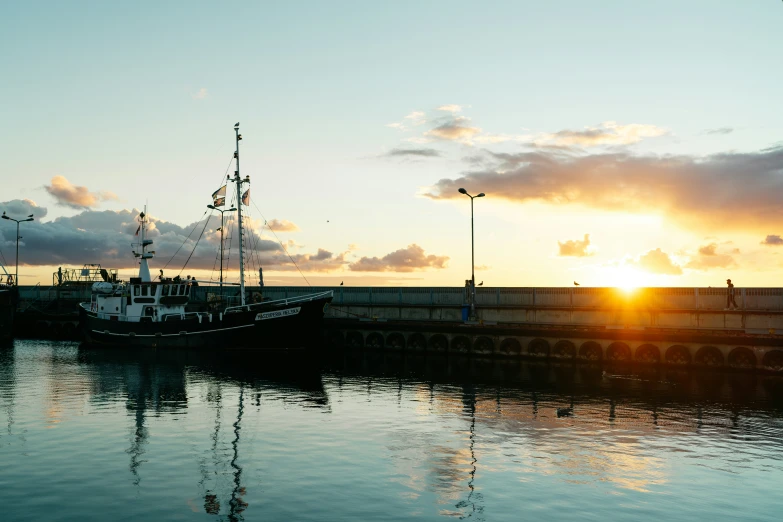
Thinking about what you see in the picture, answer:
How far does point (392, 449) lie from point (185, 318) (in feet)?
147

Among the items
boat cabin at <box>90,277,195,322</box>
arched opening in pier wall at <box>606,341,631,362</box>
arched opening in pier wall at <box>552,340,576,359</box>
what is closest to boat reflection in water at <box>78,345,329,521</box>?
boat cabin at <box>90,277,195,322</box>

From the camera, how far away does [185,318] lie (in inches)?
2501

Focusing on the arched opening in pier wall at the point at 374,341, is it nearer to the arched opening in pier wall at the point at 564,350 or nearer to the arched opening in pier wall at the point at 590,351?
the arched opening in pier wall at the point at 564,350

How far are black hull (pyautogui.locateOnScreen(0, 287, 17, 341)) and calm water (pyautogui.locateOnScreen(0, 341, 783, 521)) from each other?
39.7 meters

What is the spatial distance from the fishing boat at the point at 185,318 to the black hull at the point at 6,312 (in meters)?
10.6

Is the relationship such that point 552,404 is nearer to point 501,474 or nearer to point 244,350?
point 501,474

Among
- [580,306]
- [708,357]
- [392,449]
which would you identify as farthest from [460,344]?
[392,449]

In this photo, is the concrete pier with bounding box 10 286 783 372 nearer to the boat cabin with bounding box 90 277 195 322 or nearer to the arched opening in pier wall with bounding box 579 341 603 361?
the arched opening in pier wall with bounding box 579 341 603 361

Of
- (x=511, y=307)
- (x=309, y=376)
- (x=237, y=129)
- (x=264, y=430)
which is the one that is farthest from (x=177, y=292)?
(x=264, y=430)

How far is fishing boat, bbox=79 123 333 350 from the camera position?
59.8m

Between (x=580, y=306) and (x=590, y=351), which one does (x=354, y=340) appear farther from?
(x=590, y=351)

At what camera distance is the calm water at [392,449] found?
17219mm

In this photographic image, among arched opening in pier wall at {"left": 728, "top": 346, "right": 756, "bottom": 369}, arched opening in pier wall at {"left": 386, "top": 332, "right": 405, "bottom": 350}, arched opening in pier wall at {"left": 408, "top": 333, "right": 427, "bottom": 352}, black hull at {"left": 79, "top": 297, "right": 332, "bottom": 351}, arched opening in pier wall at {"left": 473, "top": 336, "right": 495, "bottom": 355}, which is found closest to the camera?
arched opening in pier wall at {"left": 728, "top": 346, "right": 756, "bottom": 369}

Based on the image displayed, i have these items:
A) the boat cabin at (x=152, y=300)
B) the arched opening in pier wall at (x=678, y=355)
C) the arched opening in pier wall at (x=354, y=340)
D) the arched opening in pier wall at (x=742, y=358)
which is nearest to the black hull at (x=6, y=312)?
the boat cabin at (x=152, y=300)
